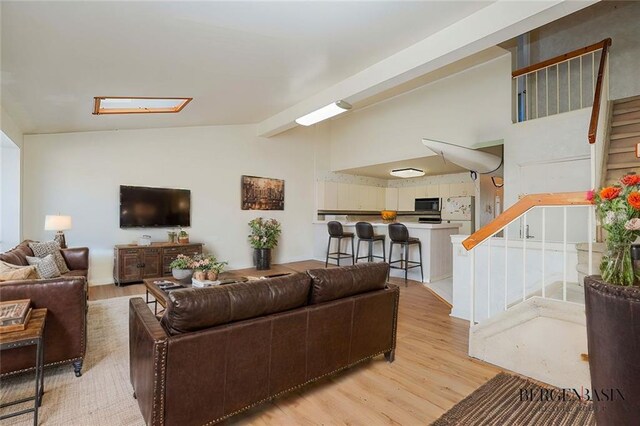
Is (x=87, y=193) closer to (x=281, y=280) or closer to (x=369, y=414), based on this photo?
(x=281, y=280)

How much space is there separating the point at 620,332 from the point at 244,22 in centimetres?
273

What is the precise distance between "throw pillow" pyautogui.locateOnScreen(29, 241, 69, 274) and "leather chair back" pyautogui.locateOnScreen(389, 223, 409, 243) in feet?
14.9

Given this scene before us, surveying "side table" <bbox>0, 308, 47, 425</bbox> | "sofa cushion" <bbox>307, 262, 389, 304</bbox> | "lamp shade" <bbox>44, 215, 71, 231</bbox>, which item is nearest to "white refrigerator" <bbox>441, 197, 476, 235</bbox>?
"sofa cushion" <bbox>307, 262, 389, 304</bbox>

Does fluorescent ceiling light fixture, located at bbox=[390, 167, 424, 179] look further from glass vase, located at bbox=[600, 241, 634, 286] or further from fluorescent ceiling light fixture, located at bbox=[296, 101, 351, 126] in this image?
glass vase, located at bbox=[600, 241, 634, 286]

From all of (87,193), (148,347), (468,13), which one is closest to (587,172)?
(468,13)

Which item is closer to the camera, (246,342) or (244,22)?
(246,342)

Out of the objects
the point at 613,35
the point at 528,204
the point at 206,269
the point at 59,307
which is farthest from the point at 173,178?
the point at 613,35

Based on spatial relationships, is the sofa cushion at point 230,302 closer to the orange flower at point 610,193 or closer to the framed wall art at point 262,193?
the orange flower at point 610,193

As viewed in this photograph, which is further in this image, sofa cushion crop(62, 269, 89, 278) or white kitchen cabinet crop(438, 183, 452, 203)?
white kitchen cabinet crop(438, 183, 452, 203)

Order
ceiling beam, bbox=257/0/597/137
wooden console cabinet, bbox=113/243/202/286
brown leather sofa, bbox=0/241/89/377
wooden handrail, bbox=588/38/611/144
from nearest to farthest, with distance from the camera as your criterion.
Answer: brown leather sofa, bbox=0/241/89/377 < ceiling beam, bbox=257/0/597/137 < wooden handrail, bbox=588/38/611/144 < wooden console cabinet, bbox=113/243/202/286

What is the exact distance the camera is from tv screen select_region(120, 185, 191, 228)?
16.5ft

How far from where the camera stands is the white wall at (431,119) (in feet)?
16.1

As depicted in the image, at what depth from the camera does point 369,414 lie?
1.85 m

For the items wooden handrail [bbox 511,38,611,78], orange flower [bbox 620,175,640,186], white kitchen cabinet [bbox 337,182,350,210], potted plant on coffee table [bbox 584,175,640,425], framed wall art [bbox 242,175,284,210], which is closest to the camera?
potted plant on coffee table [bbox 584,175,640,425]
